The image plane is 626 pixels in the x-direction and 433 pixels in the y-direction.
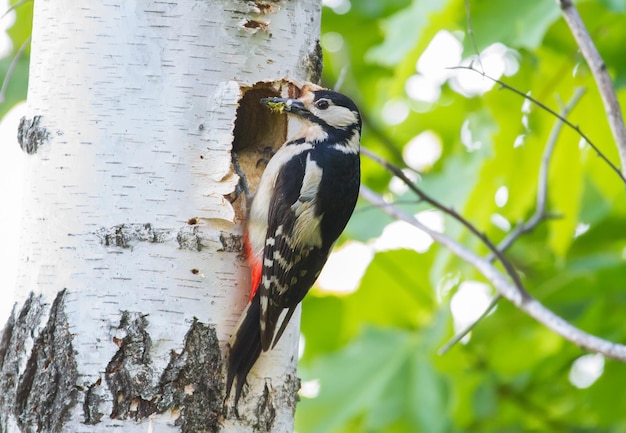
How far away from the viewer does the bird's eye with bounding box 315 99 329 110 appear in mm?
3233

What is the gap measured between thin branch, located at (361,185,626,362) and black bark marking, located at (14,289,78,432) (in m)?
1.47

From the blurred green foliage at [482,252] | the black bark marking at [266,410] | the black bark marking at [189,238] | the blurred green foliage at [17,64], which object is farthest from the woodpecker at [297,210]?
the blurred green foliage at [17,64]

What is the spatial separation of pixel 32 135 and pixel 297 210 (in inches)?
37.7

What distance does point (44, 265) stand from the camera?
247 centimetres

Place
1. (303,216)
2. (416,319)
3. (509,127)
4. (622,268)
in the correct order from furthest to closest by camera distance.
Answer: (416,319), (622,268), (509,127), (303,216)

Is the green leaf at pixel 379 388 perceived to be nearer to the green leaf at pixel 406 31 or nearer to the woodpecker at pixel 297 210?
the woodpecker at pixel 297 210

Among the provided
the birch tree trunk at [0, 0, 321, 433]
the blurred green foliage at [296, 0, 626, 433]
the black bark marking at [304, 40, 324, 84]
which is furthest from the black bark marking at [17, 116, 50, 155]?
the blurred green foliage at [296, 0, 626, 433]

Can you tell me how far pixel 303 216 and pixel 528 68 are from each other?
1.13m

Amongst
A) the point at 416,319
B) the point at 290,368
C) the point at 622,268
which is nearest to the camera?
the point at 290,368

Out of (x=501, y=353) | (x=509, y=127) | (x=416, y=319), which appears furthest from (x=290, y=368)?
(x=501, y=353)

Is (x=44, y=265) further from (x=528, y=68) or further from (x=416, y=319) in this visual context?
(x=416, y=319)

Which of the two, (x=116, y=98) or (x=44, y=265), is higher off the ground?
(x=116, y=98)

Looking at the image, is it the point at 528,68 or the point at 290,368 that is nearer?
the point at 290,368

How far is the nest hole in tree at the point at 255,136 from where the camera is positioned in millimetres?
3217
